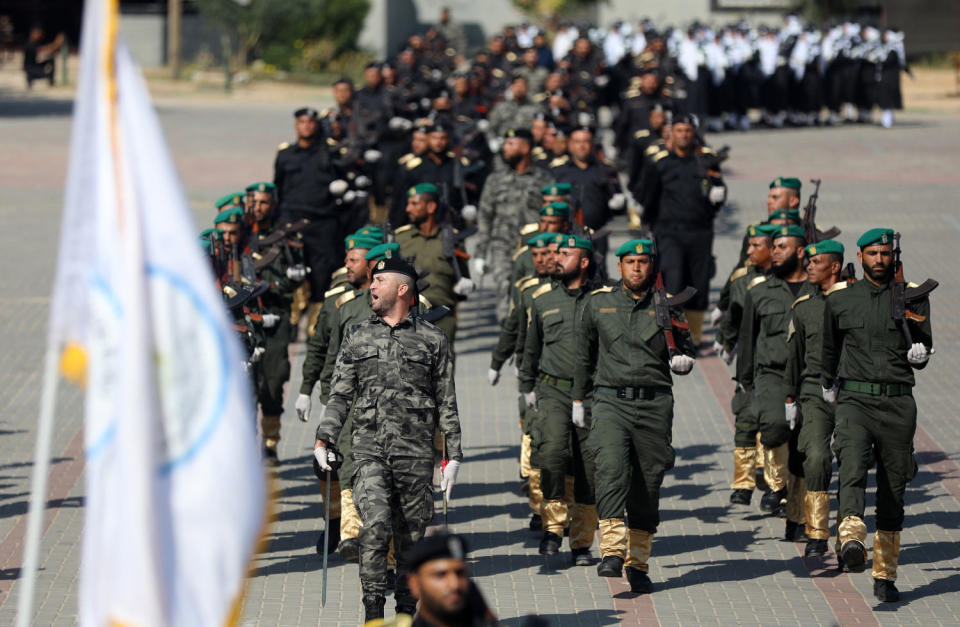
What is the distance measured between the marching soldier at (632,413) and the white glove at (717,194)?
643 cm

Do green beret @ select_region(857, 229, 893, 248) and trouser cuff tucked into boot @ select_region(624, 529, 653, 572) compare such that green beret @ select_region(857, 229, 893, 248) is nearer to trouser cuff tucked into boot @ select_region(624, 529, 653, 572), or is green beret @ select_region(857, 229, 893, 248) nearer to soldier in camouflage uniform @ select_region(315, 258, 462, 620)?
trouser cuff tucked into boot @ select_region(624, 529, 653, 572)

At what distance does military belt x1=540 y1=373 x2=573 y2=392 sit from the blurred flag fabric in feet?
18.9

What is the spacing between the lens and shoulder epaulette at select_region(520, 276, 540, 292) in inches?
442

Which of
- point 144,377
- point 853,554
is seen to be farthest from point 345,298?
point 144,377

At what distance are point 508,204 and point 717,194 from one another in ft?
6.83

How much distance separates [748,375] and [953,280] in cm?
1028

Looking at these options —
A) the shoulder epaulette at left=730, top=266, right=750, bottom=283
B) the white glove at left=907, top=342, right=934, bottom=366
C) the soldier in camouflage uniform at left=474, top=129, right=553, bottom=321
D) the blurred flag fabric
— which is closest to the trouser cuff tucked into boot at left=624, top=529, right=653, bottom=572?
the white glove at left=907, top=342, right=934, bottom=366

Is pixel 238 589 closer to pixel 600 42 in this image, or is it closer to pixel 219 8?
pixel 600 42

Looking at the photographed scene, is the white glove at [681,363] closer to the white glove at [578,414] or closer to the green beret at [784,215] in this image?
the white glove at [578,414]

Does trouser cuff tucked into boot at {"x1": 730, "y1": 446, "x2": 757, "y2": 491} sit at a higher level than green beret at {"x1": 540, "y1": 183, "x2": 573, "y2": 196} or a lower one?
lower

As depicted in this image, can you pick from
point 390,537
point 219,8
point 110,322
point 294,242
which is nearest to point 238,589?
point 110,322

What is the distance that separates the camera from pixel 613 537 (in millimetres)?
9875

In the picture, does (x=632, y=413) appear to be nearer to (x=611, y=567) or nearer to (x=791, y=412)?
(x=611, y=567)

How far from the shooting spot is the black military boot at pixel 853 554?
9.63 meters
